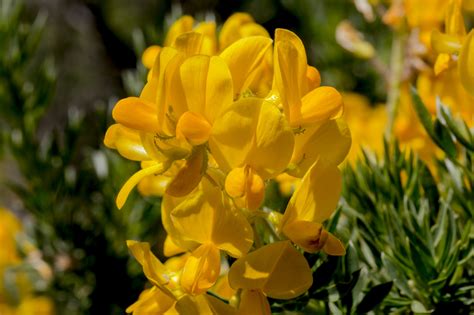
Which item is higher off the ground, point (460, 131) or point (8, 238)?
point (460, 131)

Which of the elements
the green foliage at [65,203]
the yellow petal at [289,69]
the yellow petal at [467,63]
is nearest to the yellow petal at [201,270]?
the yellow petal at [289,69]

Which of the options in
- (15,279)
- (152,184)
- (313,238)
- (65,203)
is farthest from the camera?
(15,279)

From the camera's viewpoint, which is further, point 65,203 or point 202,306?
point 65,203

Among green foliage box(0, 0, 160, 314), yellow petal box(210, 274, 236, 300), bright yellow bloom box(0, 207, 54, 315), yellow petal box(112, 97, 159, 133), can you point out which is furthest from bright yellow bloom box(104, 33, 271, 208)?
bright yellow bloom box(0, 207, 54, 315)

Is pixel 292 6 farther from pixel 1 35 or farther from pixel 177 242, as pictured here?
pixel 177 242

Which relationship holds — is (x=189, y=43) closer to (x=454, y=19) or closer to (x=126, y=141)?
(x=126, y=141)

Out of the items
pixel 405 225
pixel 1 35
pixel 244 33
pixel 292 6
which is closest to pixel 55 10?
pixel 292 6

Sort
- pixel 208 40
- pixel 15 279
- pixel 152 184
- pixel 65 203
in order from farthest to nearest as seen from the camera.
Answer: pixel 15 279
pixel 65 203
pixel 152 184
pixel 208 40

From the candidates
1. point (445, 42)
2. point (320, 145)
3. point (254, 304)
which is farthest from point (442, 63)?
point (254, 304)

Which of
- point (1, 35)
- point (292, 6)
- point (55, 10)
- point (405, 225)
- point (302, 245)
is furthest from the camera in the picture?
point (55, 10)
